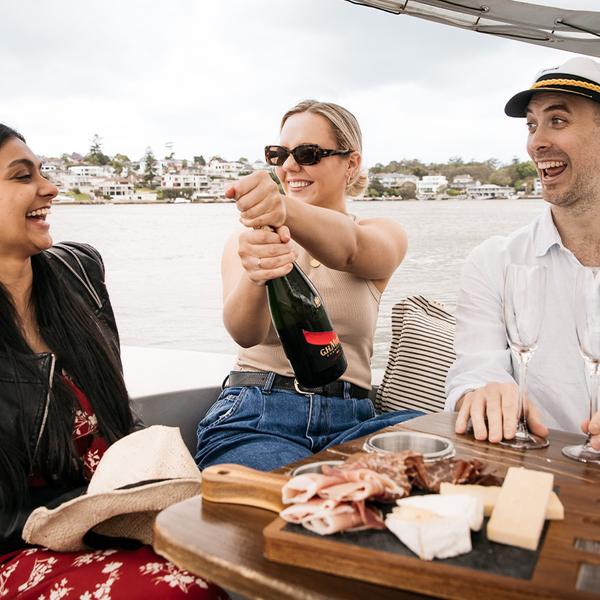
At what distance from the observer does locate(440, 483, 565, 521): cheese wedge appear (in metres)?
0.93

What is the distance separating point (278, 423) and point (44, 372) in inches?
26.0

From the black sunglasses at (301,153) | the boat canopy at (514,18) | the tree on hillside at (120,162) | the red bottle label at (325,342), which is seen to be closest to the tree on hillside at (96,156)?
the tree on hillside at (120,162)

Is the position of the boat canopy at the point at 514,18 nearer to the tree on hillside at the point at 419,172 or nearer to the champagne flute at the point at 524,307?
the champagne flute at the point at 524,307

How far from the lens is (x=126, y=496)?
1342 millimetres

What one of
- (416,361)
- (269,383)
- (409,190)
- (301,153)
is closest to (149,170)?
(409,190)

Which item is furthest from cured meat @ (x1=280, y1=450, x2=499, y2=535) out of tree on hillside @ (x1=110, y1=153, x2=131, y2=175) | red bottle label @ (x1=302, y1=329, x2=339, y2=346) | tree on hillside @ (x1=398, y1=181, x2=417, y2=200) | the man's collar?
tree on hillside @ (x1=110, y1=153, x2=131, y2=175)

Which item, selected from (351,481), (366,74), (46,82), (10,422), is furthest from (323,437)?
(46,82)

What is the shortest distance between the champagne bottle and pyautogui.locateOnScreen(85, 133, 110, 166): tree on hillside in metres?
9.30

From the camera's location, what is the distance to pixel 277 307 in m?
1.91

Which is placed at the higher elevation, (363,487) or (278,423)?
(363,487)

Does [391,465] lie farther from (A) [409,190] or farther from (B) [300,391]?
(A) [409,190]

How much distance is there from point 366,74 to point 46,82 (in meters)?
13.8

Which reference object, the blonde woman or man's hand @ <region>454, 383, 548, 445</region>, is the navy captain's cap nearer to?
the blonde woman

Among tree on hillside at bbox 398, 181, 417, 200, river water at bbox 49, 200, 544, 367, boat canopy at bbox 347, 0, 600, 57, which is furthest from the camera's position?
tree on hillside at bbox 398, 181, 417, 200
